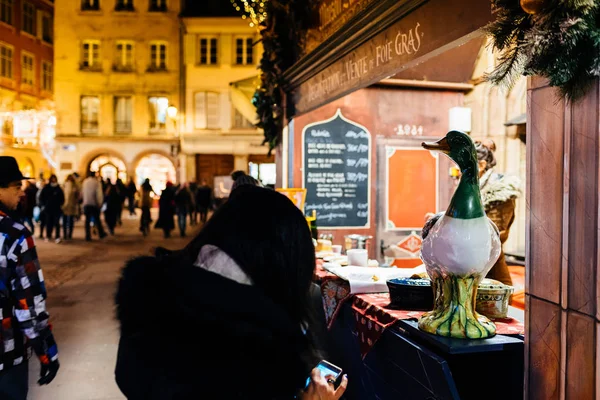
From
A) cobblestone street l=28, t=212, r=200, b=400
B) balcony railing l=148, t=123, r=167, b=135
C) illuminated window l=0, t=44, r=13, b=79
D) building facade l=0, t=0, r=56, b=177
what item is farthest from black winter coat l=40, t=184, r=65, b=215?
illuminated window l=0, t=44, r=13, b=79

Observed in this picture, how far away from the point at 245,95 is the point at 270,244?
22.1 ft

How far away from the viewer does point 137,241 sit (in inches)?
628

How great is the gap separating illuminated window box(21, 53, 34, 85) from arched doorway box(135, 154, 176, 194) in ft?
29.6

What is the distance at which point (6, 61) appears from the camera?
99.7 ft

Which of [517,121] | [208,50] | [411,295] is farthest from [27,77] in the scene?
[411,295]

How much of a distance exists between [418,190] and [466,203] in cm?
488

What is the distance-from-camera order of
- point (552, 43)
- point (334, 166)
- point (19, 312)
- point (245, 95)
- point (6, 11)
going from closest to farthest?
point (552, 43)
point (19, 312)
point (334, 166)
point (245, 95)
point (6, 11)

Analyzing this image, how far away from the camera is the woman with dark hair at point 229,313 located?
48.9 inches

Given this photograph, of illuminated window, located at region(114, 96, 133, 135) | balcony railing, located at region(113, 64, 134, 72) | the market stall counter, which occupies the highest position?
balcony railing, located at region(113, 64, 134, 72)

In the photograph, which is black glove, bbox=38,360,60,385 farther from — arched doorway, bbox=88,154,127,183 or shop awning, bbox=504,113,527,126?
arched doorway, bbox=88,154,127,183

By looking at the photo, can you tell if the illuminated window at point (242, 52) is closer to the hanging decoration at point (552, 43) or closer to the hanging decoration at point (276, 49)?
the hanging decoration at point (276, 49)

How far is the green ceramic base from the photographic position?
228 centimetres

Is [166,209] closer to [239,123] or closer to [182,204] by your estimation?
[182,204]

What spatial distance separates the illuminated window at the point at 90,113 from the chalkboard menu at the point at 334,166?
88.2ft
